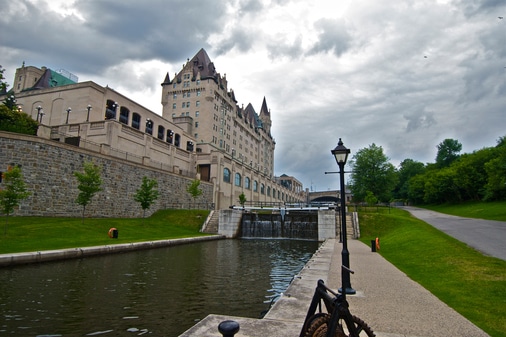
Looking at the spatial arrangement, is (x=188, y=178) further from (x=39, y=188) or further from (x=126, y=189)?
(x=39, y=188)

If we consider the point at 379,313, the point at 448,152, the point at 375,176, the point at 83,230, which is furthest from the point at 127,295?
the point at 448,152

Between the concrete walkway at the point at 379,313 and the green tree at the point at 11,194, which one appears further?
the green tree at the point at 11,194

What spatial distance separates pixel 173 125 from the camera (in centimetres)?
7062


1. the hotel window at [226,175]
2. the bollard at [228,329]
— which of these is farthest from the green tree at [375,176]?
the bollard at [228,329]

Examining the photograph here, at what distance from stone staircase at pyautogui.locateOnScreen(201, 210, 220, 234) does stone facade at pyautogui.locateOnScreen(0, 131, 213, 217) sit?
905cm

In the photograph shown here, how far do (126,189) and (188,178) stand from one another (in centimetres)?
1488

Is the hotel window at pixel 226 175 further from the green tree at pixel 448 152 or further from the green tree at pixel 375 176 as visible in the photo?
the green tree at pixel 448 152

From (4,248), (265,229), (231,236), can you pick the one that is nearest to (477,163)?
(265,229)

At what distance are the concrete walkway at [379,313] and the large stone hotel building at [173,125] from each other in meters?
35.7

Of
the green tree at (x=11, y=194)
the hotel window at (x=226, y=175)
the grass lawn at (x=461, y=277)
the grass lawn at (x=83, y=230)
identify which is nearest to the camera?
the grass lawn at (x=461, y=277)

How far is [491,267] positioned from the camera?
11.8 metres

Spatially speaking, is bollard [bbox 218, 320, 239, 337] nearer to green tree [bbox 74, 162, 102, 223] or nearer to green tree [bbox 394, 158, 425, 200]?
green tree [bbox 74, 162, 102, 223]

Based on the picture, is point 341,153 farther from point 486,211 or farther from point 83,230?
point 486,211

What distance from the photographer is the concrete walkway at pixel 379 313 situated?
5.52m
